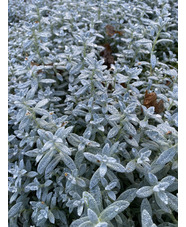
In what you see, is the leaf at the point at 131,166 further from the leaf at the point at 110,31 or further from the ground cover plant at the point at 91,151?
the leaf at the point at 110,31

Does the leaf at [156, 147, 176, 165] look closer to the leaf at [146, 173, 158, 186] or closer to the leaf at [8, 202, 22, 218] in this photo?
the leaf at [146, 173, 158, 186]

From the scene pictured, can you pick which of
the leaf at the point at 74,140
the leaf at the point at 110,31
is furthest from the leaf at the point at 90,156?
the leaf at the point at 110,31

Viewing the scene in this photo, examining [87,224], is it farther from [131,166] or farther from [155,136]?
[155,136]

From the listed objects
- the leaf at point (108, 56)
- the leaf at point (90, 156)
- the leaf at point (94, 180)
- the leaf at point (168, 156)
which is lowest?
the leaf at point (94, 180)

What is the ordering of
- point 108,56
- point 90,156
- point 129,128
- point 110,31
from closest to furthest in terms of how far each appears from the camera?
1. point 90,156
2. point 129,128
3. point 108,56
4. point 110,31

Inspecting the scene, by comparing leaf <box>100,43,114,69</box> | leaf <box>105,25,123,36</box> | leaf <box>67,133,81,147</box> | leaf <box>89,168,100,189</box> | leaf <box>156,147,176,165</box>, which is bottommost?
leaf <box>89,168,100,189</box>

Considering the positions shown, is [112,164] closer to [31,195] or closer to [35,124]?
[35,124]

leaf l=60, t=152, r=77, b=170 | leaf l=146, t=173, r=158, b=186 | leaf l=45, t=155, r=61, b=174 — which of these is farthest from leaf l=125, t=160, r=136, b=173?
leaf l=45, t=155, r=61, b=174

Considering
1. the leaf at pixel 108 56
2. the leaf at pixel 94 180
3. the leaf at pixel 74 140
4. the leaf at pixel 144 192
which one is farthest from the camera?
the leaf at pixel 108 56

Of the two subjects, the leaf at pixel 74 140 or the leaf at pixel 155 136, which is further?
the leaf at pixel 74 140

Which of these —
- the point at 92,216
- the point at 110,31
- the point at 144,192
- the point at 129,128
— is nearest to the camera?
the point at 92,216

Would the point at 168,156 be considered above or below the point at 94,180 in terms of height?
above

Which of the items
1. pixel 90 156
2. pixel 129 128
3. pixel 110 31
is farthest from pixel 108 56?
pixel 90 156

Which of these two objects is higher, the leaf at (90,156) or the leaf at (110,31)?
the leaf at (110,31)
